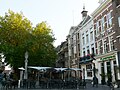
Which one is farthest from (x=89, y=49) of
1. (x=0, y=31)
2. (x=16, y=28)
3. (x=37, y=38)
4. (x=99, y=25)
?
(x=0, y=31)

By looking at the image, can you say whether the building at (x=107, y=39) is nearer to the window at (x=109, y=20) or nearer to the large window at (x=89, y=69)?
the window at (x=109, y=20)

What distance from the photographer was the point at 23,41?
33312 mm

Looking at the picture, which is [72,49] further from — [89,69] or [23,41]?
[23,41]

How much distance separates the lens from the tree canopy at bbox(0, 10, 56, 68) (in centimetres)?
3158

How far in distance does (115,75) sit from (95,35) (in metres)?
9.14

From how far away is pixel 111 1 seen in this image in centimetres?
2786

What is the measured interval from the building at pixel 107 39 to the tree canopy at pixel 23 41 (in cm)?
864

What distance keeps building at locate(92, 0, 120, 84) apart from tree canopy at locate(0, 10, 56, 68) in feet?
28.3

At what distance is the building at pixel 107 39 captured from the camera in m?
25.9

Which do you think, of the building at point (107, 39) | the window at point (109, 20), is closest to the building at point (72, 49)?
the building at point (107, 39)

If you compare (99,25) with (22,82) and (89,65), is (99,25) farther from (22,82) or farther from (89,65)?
(22,82)

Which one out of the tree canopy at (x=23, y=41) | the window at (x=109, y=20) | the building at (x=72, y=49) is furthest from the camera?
the building at (x=72, y=49)

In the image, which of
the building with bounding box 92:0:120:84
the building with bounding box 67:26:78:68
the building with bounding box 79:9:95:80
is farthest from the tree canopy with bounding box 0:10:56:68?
the building with bounding box 67:26:78:68

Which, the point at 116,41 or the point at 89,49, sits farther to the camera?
the point at 89,49
